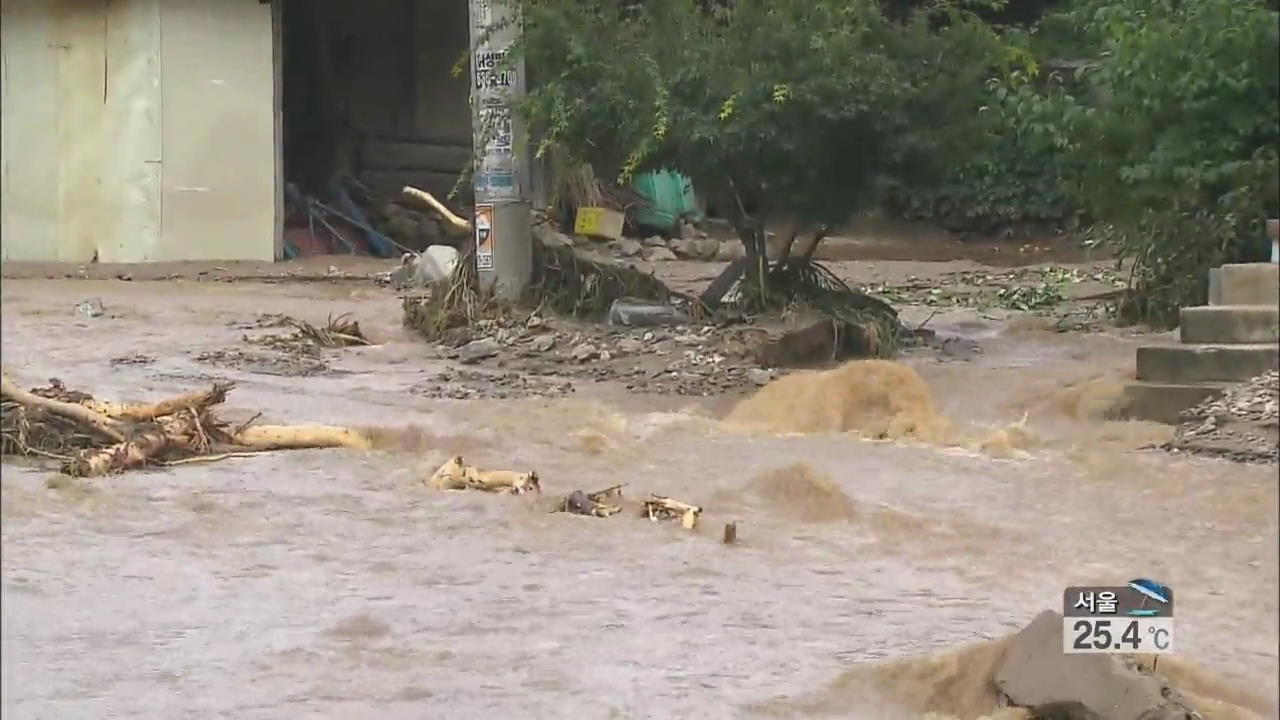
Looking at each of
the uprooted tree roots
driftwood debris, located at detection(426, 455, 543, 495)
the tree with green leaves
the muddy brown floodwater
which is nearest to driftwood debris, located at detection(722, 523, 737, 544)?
the muddy brown floodwater

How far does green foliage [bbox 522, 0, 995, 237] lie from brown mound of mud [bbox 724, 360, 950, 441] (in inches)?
79.3

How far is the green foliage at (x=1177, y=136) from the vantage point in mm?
8414

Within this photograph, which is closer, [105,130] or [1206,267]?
[1206,267]

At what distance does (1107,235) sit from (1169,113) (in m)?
2.56

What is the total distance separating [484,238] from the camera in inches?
471

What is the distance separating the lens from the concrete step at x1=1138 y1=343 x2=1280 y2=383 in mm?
7305

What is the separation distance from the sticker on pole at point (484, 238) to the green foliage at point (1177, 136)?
403 cm

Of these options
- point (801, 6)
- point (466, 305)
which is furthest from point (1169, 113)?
point (466, 305)

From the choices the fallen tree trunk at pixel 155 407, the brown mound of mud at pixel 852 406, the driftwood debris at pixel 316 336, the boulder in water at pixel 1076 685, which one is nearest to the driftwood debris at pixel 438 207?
the driftwood debris at pixel 316 336

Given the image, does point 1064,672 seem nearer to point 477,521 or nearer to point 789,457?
point 477,521

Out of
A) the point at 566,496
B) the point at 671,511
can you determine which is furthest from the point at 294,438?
the point at 671,511

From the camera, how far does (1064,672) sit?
341 centimetres
